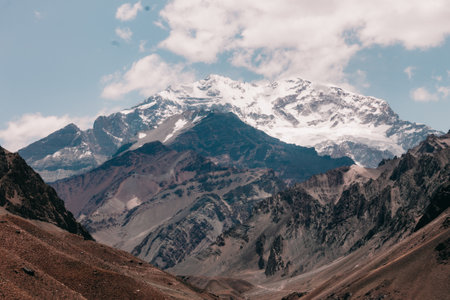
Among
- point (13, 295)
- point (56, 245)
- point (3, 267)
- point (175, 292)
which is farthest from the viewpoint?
point (175, 292)

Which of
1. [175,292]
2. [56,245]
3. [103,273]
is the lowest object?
[175,292]

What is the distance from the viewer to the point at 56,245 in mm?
155500

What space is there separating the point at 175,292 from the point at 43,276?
86.4m

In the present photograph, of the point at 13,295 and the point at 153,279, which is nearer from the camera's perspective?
the point at 13,295

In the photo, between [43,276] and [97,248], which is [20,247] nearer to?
[43,276]

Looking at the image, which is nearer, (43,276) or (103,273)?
(43,276)

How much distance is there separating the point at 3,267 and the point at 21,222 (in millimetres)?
52484

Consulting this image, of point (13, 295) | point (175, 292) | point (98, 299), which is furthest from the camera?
point (175, 292)

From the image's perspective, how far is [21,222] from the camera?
156m

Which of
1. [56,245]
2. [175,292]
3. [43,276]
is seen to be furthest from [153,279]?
[43,276]

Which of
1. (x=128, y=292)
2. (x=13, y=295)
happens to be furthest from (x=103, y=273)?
(x=13, y=295)

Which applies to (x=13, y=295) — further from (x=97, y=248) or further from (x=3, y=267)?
(x=97, y=248)

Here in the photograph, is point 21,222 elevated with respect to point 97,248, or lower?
elevated

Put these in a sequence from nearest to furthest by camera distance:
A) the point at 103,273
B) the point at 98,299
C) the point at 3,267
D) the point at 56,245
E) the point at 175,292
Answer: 1. the point at 3,267
2. the point at 98,299
3. the point at 103,273
4. the point at 56,245
5. the point at 175,292
